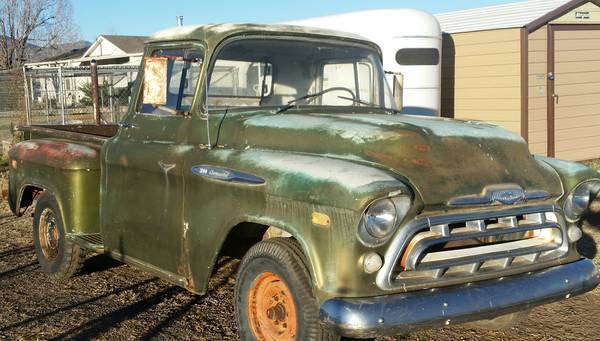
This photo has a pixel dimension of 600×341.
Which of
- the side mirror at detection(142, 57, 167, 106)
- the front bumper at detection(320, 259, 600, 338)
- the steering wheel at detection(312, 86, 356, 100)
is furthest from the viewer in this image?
the steering wheel at detection(312, 86, 356, 100)

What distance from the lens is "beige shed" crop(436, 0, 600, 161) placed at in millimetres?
11405

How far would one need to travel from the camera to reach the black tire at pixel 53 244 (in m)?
5.63

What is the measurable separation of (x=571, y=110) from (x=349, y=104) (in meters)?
8.82

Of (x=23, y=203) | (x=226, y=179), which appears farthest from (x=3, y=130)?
(x=226, y=179)

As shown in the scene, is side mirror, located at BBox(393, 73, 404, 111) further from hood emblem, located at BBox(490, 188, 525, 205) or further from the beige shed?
the beige shed

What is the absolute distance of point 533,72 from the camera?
456 inches

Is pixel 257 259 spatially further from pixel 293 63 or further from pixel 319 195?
pixel 293 63

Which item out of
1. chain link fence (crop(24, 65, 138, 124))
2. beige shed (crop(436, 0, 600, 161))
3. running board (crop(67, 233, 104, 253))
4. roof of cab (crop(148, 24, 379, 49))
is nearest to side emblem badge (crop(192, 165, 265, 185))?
roof of cab (crop(148, 24, 379, 49))

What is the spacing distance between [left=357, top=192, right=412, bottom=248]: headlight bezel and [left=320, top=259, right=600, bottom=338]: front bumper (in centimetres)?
27

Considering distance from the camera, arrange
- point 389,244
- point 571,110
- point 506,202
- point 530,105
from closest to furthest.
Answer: point 389,244
point 506,202
point 530,105
point 571,110

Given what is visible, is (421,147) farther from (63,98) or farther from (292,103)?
(63,98)

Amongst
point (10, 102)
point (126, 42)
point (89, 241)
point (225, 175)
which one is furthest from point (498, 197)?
point (126, 42)

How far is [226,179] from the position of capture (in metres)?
3.90

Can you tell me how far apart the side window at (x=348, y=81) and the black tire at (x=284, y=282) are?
1.43 meters
